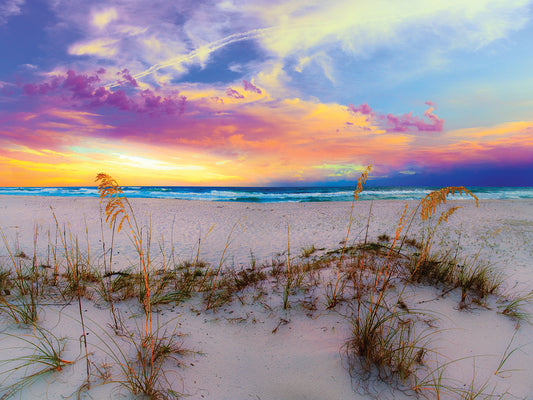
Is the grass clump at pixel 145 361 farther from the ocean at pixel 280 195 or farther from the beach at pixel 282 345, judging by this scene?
the ocean at pixel 280 195

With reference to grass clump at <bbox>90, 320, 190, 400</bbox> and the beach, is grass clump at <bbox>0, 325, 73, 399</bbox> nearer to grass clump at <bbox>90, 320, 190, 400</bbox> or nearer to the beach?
the beach

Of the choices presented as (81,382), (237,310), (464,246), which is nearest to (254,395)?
(237,310)

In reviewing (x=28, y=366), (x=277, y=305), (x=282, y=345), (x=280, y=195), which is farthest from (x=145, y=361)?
(x=280, y=195)

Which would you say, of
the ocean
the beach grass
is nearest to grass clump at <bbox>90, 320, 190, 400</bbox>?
the beach grass

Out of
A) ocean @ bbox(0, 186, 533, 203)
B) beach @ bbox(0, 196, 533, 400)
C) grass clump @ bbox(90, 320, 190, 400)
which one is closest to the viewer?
grass clump @ bbox(90, 320, 190, 400)

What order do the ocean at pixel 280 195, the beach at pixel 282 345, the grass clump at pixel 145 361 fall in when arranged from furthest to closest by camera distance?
the ocean at pixel 280 195 < the beach at pixel 282 345 < the grass clump at pixel 145 361

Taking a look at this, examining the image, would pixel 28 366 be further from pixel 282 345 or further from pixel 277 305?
pixel 277 305

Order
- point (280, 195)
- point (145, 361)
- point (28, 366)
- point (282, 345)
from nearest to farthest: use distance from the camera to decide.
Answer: point (145, 361) → point (28, 366) → point (282, 345) → point (280, 195)

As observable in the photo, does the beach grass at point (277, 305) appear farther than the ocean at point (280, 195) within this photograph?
No

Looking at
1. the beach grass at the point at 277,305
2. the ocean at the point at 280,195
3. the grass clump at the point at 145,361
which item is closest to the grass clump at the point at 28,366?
the beach grass at the point at 277,305

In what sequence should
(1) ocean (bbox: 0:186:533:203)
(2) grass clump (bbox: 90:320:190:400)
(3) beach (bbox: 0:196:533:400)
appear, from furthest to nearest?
(1) ocean (bbox: 0:186:533:203), (3) beach (bbox: 0:196:533:400), (2) grass clump (bbox: 90:320:190:400)

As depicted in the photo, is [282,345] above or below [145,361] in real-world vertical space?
below

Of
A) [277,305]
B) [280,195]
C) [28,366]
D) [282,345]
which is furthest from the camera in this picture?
[280,195]

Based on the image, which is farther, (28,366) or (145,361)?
(28,366)
